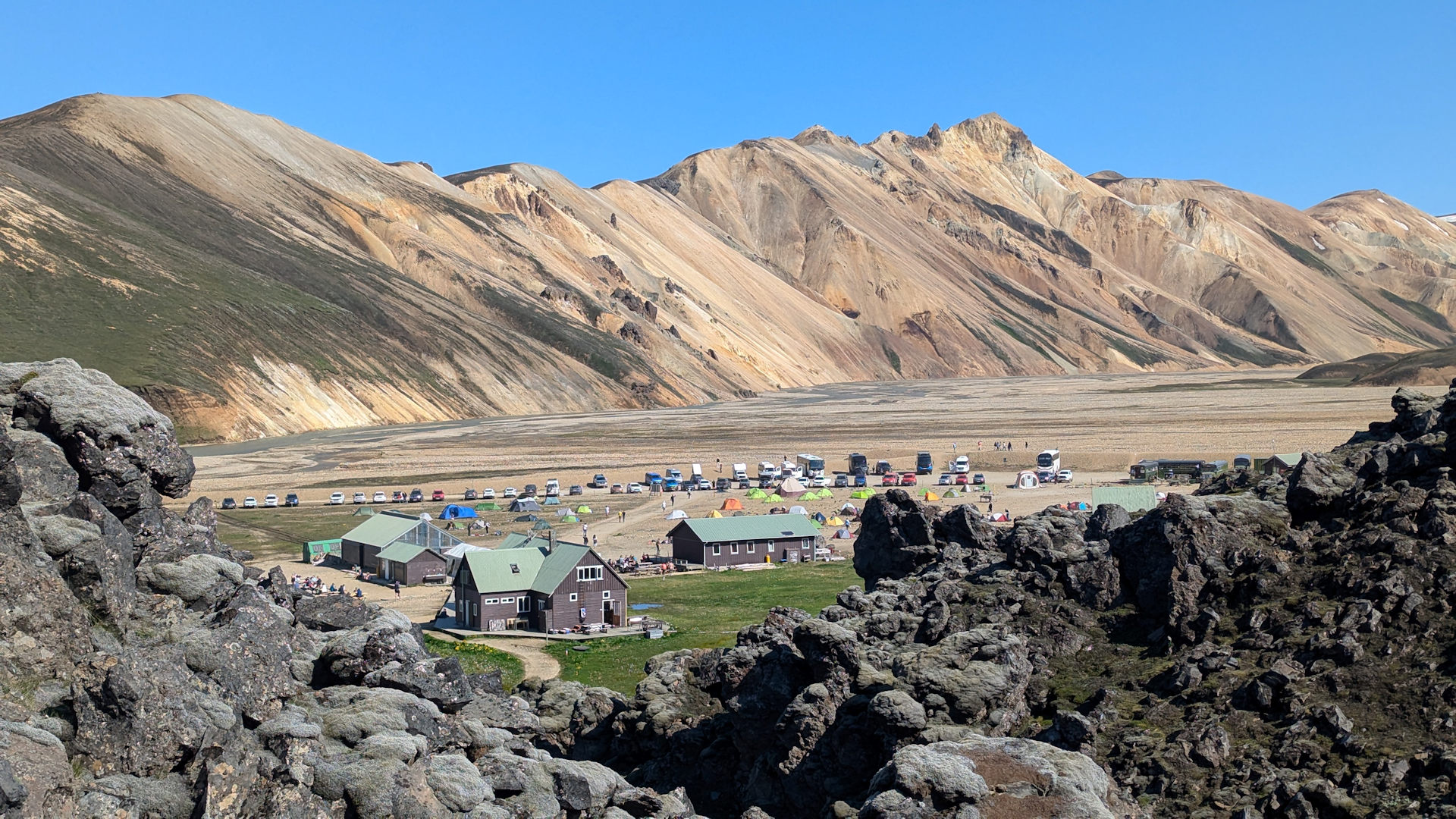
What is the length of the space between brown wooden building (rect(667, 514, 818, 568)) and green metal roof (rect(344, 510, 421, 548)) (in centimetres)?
1464

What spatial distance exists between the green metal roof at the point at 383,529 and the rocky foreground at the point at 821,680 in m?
36.7

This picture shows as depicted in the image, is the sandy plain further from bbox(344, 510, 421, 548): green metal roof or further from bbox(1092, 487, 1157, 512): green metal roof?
bbox(344, 510, 421, 548): green metal roof

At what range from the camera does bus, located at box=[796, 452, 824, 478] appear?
340 feet

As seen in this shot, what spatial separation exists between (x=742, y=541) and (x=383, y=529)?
64.1 feet

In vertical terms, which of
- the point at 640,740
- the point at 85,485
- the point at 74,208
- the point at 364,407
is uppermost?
the point at 74,208

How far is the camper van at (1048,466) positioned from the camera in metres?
97.9

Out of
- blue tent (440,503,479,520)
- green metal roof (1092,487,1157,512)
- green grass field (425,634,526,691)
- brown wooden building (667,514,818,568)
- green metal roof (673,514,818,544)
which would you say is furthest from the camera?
blue tent (440,503,479,520)

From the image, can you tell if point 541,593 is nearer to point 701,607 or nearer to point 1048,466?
point 701,607

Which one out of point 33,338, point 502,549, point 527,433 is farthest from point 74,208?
point 502,549

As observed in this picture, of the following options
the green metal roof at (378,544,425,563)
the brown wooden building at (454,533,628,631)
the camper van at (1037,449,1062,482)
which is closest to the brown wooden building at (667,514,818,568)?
the green metal roof at (378,544,425,563)

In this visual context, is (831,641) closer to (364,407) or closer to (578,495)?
(578,495)

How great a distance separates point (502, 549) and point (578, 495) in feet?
141

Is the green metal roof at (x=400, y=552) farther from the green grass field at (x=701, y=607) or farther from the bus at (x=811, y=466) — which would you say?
the bus at (x=811, y=466)

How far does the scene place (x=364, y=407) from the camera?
166 m
